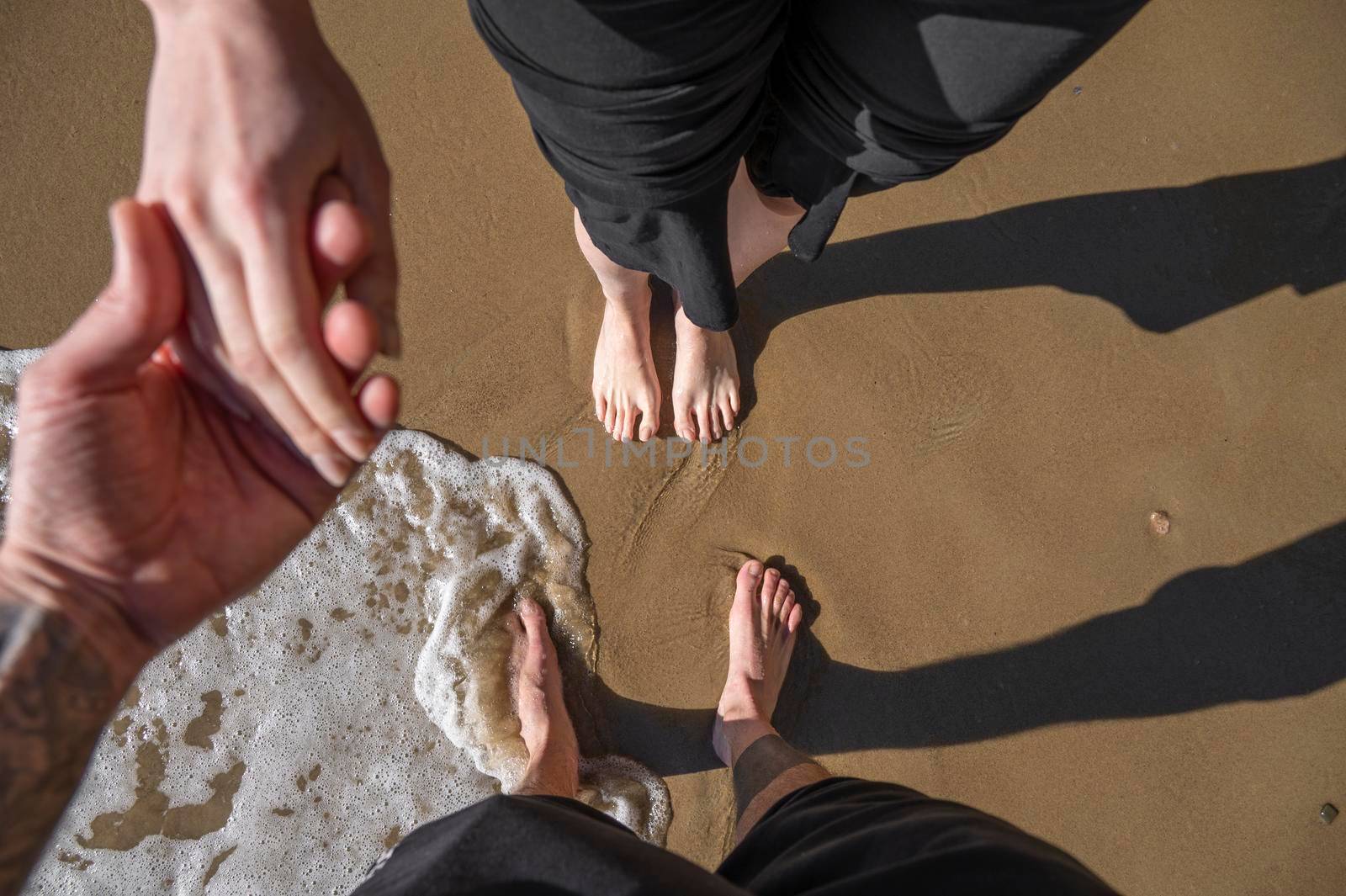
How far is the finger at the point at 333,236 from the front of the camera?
2.41 feet

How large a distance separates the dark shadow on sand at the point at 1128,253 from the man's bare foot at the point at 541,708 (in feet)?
2.98

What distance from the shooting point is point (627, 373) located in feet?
6.46

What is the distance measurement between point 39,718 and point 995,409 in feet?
6.61

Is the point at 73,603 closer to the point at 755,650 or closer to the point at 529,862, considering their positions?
the point at 529,862

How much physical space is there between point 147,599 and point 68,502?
14 centimetres

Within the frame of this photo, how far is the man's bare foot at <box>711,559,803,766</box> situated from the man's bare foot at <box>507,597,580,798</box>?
0.40 m

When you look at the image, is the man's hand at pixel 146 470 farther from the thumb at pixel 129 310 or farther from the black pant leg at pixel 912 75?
the black pant leg at pixel 912 75

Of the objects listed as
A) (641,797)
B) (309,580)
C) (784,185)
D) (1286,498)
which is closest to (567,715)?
(641,797)

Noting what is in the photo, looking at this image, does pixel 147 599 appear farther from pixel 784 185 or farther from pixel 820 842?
pixel 784 185

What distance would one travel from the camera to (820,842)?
1.17m

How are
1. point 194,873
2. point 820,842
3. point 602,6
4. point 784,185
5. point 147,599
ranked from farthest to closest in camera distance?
point 194,873 → point 784,185 → point 820,842 → point 147,599 → point 602,6

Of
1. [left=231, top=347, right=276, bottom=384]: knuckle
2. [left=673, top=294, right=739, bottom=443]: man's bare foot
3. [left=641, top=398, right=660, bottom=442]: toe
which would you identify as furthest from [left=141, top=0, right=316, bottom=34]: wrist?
[left=641, top=398, right=660, bottom=442]: toe

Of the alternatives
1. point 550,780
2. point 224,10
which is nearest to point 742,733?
point 550,780

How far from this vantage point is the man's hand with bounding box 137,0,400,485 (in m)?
0.70
